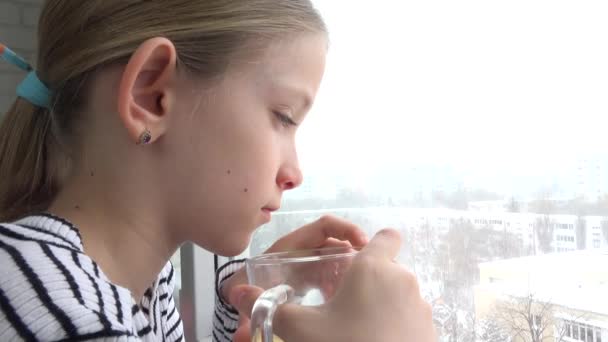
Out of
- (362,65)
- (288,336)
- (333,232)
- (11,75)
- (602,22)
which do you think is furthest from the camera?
(11,75)

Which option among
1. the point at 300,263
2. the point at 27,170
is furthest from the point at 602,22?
the point at 27,170

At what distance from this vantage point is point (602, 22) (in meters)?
0.59

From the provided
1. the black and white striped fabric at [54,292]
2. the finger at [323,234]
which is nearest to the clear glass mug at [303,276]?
the black and white striped fabric at [54,292]

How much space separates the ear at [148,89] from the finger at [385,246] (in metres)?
0.28

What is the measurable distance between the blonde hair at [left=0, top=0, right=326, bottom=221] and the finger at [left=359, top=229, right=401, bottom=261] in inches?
10.7

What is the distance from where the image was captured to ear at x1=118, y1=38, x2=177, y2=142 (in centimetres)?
57

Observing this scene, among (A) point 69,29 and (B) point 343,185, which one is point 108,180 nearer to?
(A) point 69,29

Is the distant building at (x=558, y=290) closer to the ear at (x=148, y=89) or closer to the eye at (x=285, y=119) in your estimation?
the eye at (x=285, y=119)

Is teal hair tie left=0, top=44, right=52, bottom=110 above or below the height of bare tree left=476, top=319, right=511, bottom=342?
above

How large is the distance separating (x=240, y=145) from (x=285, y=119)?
0.23 ft

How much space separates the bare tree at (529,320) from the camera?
25.1 inches

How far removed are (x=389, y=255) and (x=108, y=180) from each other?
0.35m

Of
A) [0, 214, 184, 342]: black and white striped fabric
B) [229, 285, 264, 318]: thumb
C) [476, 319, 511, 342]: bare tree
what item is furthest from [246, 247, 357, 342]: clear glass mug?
[476, 319, 511, 342]: bare tree

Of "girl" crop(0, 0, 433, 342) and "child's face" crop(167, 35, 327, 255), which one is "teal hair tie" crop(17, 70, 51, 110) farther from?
"child's face" crop(167, 35, 327, 255)
